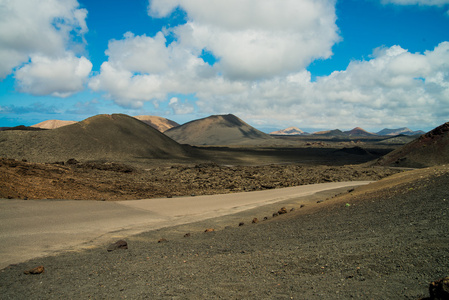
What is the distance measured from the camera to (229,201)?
50.1ft

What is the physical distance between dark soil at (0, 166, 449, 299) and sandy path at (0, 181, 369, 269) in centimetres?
110

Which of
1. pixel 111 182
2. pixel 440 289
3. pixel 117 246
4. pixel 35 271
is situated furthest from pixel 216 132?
pixel 440 289

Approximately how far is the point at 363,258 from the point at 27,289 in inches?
196

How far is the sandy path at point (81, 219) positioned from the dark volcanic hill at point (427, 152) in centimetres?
2170

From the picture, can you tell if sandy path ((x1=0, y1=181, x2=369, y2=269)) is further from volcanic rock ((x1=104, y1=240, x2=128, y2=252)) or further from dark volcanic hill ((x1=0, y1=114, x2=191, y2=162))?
dark volcanic hill ((x1=0, y1=114, x2=191, y2=162))

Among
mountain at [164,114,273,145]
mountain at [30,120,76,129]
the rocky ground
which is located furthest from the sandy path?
mountain at [30,120,76,129]

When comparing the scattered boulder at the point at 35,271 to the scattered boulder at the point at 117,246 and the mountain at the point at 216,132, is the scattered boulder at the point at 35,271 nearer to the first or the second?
the scattered boulder at the point at 117,246

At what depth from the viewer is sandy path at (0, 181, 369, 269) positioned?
23.1 feet

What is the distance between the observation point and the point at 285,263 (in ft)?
15.3

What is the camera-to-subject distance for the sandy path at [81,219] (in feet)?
23.1

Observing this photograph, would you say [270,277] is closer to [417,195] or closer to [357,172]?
[417,195]

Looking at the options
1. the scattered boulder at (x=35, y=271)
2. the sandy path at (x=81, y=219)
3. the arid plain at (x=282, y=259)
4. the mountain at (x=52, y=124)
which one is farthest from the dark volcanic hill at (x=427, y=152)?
the mountain at (x=52, y=124)

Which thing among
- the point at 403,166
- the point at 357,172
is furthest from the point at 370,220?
the point at 403,166

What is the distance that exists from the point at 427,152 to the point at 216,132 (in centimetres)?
11034
